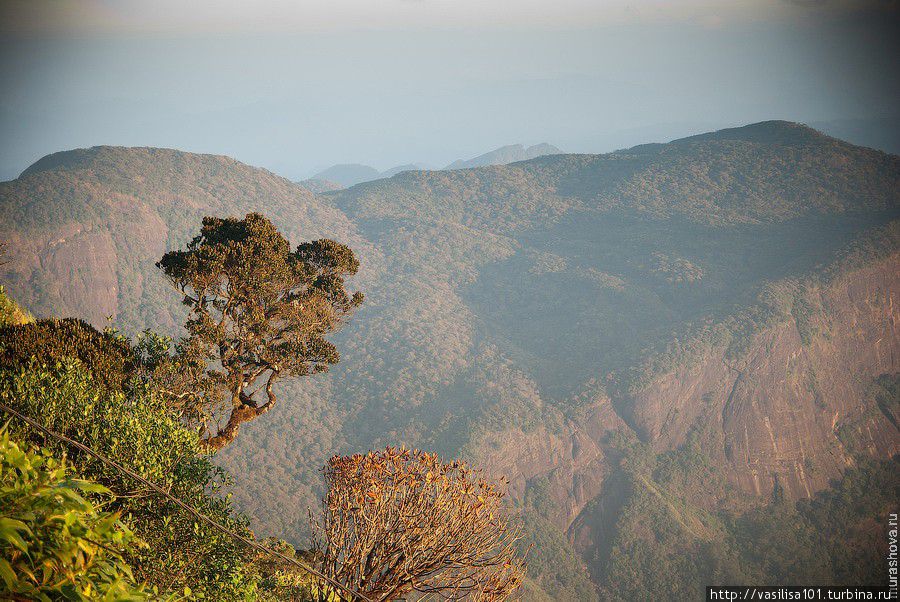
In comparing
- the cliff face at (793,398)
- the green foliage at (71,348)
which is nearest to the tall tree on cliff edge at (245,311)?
the green foliage at (71,348)

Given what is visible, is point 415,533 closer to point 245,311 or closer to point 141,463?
point 141,463

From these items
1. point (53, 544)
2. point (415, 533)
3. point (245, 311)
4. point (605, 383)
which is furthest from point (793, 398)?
point (53, 544)

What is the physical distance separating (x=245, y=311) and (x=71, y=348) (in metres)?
4.24

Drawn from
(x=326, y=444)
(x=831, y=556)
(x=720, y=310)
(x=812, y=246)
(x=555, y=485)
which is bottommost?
(x=831, y=556)

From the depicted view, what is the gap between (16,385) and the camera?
1114 cm

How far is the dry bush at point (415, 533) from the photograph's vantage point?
971cm

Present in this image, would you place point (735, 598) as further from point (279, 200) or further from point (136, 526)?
point (279, 200)

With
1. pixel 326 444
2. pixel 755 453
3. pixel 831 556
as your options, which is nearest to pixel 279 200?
pixel 326 444

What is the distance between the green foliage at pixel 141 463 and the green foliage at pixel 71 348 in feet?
1.81

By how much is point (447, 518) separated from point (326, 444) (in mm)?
111882

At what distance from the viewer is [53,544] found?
3287 mm

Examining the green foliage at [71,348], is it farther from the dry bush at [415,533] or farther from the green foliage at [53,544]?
the green foliage at [53,544]

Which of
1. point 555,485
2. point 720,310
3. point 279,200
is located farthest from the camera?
point 279,200

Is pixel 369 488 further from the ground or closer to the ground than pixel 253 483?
further from the ground
